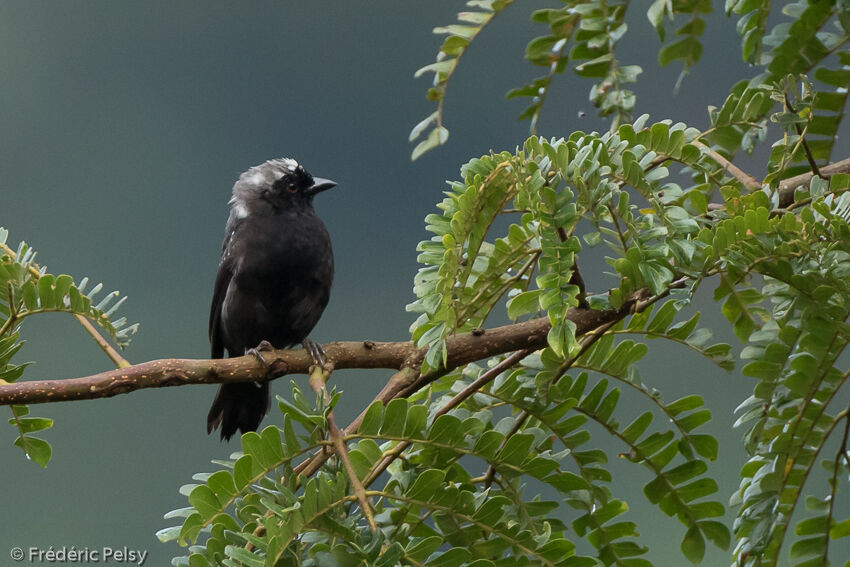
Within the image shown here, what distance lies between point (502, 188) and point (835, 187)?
76 centimetres


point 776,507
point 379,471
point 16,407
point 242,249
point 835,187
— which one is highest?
point 242,249

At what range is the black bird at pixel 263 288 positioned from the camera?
4016 millimetres

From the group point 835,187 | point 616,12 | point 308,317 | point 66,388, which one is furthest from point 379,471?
point 308,317

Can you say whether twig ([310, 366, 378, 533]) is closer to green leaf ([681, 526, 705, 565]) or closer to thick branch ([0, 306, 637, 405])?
thick branch ([0, 306, 637, 405])

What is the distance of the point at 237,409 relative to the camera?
414cm

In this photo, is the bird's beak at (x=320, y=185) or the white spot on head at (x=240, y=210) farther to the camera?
the bird's beak at (x=320, y=185)

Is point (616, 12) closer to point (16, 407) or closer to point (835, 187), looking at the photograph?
point (835, 187)

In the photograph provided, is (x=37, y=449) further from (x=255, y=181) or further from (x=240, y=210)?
(x=255, y=181)

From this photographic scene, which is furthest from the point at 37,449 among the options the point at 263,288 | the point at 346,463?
the point at 263,288

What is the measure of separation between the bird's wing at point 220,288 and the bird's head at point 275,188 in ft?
0.47

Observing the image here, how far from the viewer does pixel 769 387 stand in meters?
2.09

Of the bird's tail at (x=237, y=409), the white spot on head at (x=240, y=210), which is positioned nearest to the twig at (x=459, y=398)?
the bird's tail at (x=237, y=409)

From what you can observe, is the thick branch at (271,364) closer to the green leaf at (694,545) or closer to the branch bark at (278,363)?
the branch bark at (278,363)

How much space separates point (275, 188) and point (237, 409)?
1.05 meters
